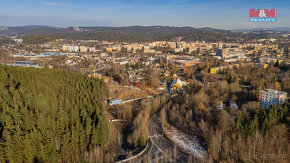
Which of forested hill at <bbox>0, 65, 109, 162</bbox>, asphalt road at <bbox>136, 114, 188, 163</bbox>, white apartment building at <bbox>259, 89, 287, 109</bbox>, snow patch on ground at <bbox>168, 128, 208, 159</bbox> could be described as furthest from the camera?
white apartment building at <bbox>259, 89, 287, 109</bbox>

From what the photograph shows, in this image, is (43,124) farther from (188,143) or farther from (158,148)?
(188,143)

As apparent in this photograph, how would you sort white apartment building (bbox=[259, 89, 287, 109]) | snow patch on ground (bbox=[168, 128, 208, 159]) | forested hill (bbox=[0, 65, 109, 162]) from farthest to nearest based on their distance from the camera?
white apartment building (bbox=[259, 89, 287, 109]) → snow patch on ground (bbox=[168, 128, 208, 159]) → forested hill (bbox=[0, 65, 109, 162])

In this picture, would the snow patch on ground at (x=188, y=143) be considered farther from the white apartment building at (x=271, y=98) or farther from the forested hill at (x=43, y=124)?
the white apartment building at (x=271, y=98)

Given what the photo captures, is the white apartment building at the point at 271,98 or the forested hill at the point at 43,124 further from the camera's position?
the white apartment building at the point at 271,98

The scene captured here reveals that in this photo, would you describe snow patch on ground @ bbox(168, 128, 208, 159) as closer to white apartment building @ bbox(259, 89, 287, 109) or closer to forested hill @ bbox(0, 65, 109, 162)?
forested hill @ bbox(0, 65, 109, 162)

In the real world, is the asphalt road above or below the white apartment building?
below

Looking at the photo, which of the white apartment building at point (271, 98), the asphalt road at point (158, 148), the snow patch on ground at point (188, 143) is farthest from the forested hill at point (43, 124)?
the white apartment building at point (271, 98)

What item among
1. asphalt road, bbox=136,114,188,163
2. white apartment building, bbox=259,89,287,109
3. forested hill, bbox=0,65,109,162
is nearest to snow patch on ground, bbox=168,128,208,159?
asphalt road, bbox=136,114,188,163

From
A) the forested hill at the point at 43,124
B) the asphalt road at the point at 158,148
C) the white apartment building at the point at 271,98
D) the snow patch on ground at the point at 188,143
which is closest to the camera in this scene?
the forested hill at the point at 43,124

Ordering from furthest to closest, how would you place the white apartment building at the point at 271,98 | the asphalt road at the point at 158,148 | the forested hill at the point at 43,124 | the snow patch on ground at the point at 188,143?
the white apartment building at the point at 271,98, the snow patch on ground at the point at 188,143, the asphalt road at the point at 158,148, the forested hill at the point at 43,124
